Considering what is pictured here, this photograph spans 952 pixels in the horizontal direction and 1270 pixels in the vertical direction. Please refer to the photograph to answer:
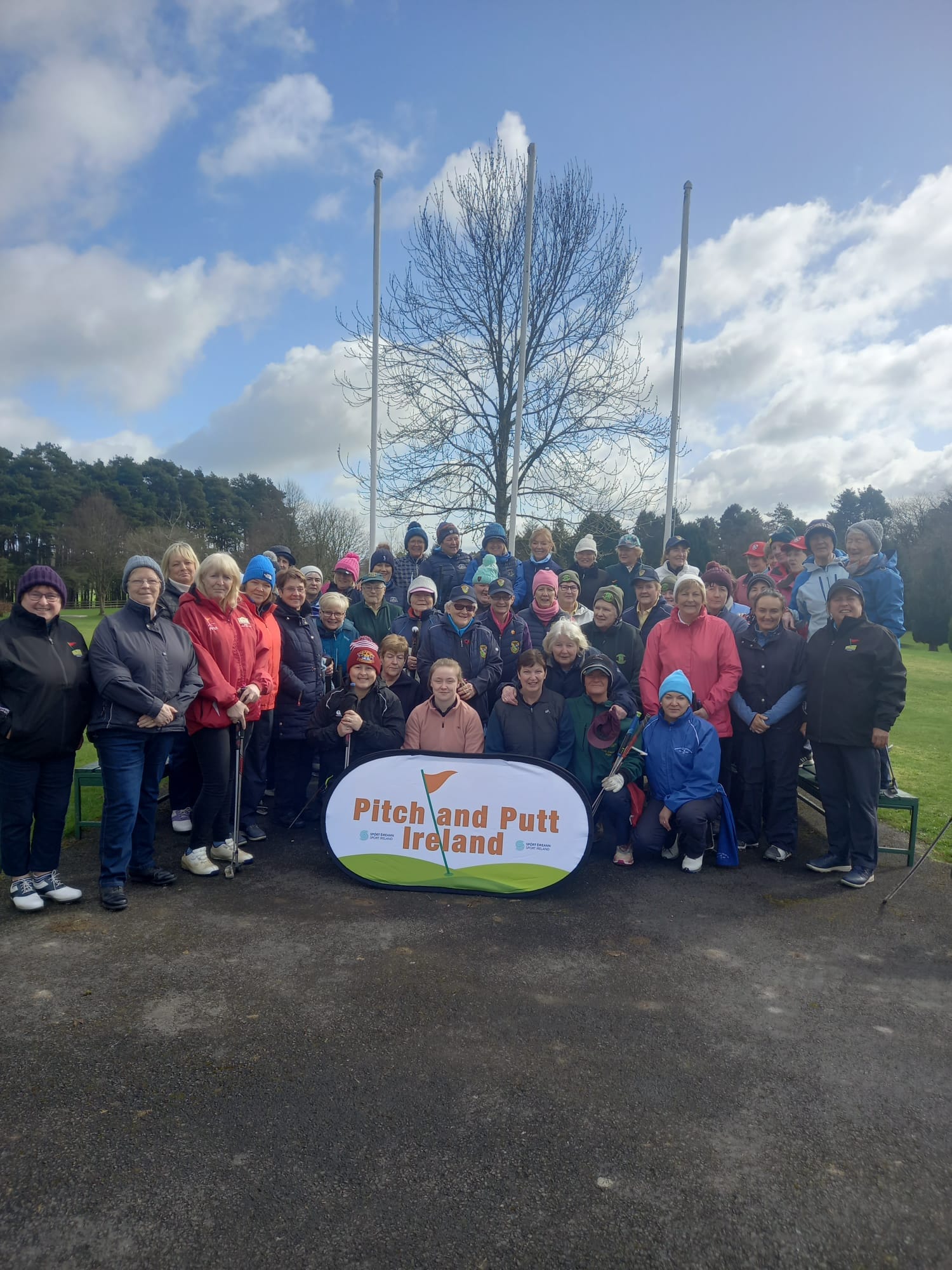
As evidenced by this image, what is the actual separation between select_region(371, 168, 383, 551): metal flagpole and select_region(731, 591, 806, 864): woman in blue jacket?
402 inches

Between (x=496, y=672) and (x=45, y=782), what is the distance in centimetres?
352

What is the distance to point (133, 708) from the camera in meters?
4.71

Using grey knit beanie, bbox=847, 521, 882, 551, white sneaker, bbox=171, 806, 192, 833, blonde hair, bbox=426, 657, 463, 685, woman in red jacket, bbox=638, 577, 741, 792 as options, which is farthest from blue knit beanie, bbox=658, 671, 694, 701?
white sneaker, bbox=171, 806, 192, 833

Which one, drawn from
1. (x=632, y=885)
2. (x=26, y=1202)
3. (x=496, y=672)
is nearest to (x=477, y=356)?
(x=496, y=672)

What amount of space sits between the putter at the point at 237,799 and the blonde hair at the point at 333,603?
1.56 m

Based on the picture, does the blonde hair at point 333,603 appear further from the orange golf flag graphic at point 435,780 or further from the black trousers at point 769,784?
the black trousers at point 769,784

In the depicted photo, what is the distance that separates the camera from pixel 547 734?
6.02 metres

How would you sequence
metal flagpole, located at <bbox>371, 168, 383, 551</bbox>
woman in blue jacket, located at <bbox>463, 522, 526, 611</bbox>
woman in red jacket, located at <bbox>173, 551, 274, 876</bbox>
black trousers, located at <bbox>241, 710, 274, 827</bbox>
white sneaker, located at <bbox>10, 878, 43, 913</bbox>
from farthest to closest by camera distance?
metal flagpole, located at <bbox>371, 168, 383, 551</bbox> < woman in blue jacket, located at <bbox>463, 522, 526, 611</bbox> < black trousers, located at <bbox>241, 710, 274, 827</bbox> < woman in red jacket, located at <bbox>173, 551, 274, 876</bbox> < white sneaker, located at <bbox>10, 878, 43, 913</bbox>

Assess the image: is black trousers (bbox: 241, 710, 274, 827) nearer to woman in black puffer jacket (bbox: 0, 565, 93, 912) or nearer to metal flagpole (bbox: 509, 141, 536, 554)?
woman in black puffer jacket (bbox: 0, 565, 93, 912)

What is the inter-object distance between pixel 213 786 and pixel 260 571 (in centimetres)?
183

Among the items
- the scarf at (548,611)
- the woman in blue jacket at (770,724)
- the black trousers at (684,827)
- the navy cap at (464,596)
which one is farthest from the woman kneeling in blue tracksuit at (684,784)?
the navy cap at (464,596)

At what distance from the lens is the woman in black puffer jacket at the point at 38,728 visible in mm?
4465

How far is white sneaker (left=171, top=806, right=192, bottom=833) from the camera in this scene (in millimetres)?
6336

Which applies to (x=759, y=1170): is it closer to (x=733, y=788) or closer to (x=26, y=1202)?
(x=26, y=1202)
